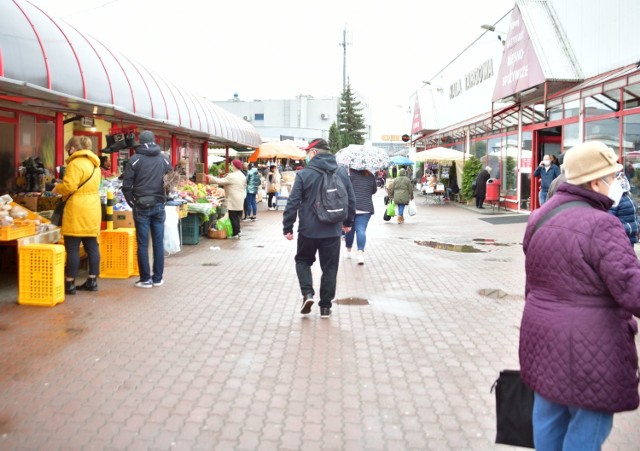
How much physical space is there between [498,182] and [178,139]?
37.7ft

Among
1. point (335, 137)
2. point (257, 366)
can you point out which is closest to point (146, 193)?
point (257, 366)

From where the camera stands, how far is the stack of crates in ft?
43.5

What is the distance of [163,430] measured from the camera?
406 centimetres

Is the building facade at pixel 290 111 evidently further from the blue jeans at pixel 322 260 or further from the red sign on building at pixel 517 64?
the blue jeans at pixel 322 260

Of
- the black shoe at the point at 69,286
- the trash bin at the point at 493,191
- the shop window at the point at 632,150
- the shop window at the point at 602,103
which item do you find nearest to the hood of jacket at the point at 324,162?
the black shoe at the point at 69,286

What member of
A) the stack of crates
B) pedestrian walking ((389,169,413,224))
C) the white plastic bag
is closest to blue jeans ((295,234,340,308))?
the white plastic bag

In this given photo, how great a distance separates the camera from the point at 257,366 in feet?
17.6

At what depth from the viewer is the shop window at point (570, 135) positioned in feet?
58.1

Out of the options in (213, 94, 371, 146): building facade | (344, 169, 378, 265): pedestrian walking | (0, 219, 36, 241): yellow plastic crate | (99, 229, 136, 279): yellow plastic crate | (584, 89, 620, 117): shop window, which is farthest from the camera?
(213, 94, 371, 146): building facade

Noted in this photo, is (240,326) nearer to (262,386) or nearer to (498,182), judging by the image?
(262,386)

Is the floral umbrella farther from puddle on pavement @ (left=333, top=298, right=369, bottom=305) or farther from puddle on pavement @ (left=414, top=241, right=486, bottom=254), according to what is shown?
puddle on pavement @ (left=333, top=298, right=369, bottom=305)

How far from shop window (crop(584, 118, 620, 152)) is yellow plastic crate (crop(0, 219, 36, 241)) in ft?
41.4

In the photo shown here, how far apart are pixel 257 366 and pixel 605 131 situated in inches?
524

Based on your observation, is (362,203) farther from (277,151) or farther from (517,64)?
(277,151)
